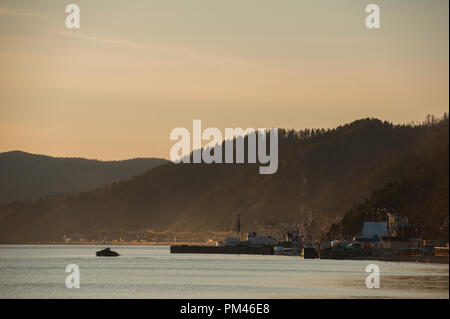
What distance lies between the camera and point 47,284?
134 m

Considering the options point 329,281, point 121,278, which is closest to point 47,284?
point 121,278

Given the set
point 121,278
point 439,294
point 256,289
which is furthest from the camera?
point 121,278

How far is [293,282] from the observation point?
134m

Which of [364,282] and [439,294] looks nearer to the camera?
[439,294]
